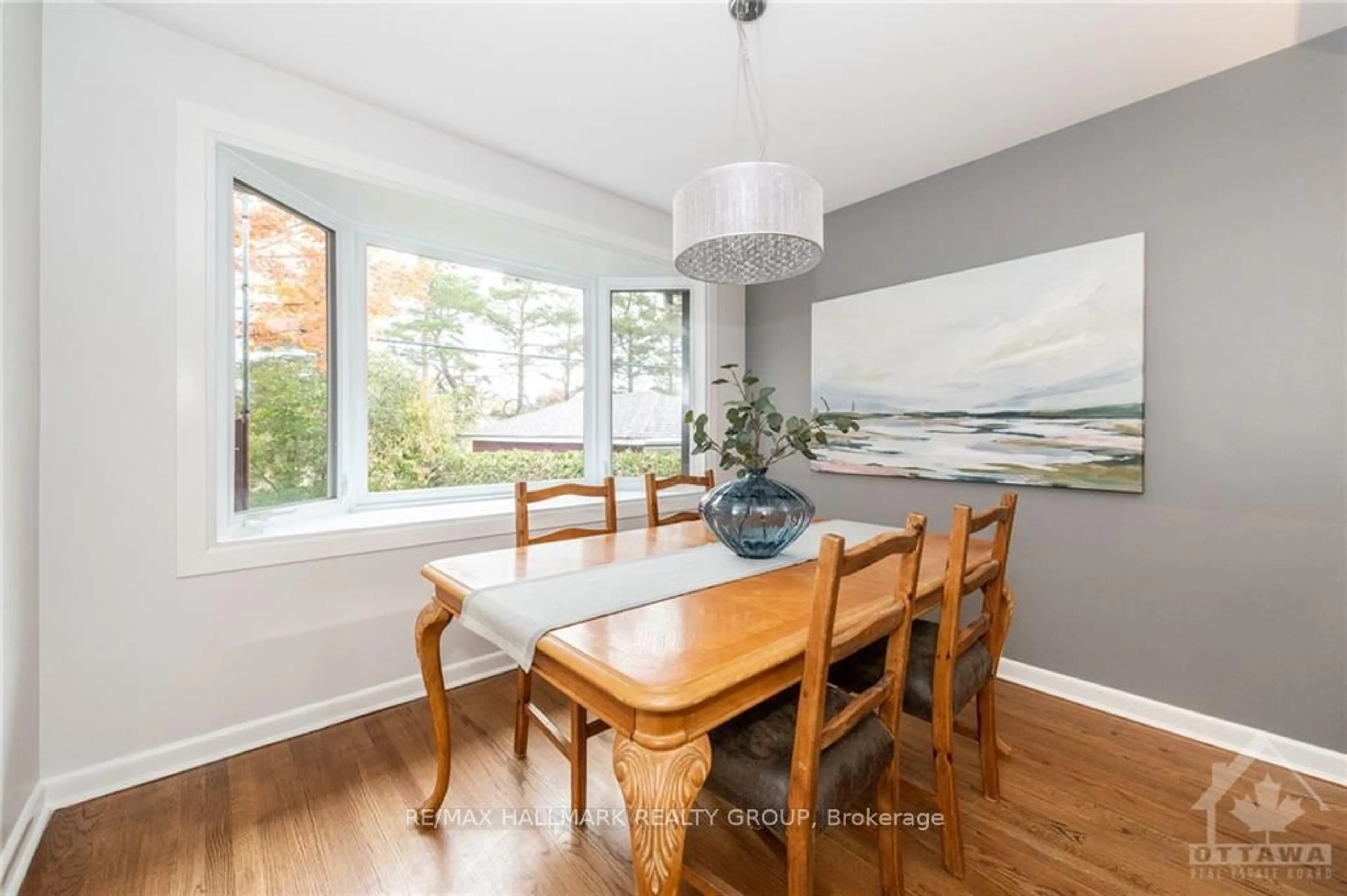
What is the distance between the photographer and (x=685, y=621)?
119 centimetres

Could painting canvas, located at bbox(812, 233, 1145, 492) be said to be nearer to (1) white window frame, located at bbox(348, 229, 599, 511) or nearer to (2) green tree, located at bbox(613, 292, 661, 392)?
(2) green tree, located at bbox(613, 292, 661, 392)

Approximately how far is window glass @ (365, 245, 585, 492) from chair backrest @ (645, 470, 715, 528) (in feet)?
3.83

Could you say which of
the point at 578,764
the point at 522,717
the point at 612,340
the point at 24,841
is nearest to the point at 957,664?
the point at 578,764

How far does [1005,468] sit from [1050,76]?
1.56 m

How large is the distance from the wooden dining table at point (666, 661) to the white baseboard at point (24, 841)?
93cm

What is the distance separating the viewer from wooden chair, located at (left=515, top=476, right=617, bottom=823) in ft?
5.07

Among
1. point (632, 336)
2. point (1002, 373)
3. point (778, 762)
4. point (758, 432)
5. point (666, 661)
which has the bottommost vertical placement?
point (778, 762)

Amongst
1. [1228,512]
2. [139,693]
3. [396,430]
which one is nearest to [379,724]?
[139,693]

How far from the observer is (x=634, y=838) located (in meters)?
0.87

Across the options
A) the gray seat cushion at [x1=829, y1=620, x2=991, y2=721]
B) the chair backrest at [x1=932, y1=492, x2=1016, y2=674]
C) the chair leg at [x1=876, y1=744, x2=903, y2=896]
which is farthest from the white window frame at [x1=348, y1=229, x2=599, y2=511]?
the chair leg at [x1=876, y1=744, x2=903, y2=896]

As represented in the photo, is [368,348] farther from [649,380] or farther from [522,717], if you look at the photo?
[522,717]

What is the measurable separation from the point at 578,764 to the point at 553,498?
932 mm

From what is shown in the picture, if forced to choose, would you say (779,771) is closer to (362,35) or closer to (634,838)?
(634,838)

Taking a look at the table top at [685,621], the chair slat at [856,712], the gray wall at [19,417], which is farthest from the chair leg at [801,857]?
the gray wall at [19,417]
